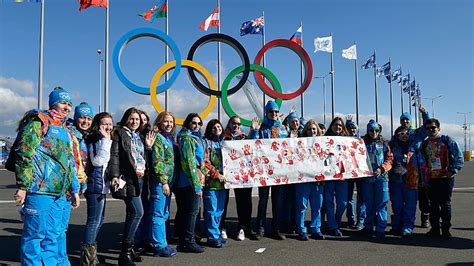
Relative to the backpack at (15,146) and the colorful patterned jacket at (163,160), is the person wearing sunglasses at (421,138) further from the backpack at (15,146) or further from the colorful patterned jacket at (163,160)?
the backpack at (15,146)

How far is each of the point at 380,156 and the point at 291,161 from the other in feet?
4.88

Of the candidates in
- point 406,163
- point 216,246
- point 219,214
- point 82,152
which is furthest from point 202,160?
point 406,163

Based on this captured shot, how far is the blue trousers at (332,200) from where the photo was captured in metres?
5.45

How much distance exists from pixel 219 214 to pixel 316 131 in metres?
2.15

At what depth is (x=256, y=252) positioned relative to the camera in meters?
4.56

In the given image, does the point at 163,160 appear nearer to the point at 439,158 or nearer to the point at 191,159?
the point at 191,159

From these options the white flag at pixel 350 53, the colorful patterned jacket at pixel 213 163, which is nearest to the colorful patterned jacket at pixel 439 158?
the colorful patterned jacket at pixel 213 163

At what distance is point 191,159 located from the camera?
4.47m

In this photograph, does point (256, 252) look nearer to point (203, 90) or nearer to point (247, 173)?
point (247, 173)

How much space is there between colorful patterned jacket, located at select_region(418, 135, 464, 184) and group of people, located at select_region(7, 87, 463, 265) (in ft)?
0.05

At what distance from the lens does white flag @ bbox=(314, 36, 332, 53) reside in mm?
21094

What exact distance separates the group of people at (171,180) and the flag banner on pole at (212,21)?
1005 cm

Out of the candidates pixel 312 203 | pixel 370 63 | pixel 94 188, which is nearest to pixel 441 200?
pixel 312 203

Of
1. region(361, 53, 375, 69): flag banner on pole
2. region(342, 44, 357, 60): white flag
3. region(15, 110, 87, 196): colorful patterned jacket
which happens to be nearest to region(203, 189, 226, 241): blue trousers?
region(15, 110, 87, 196): colorful patterned jacket
